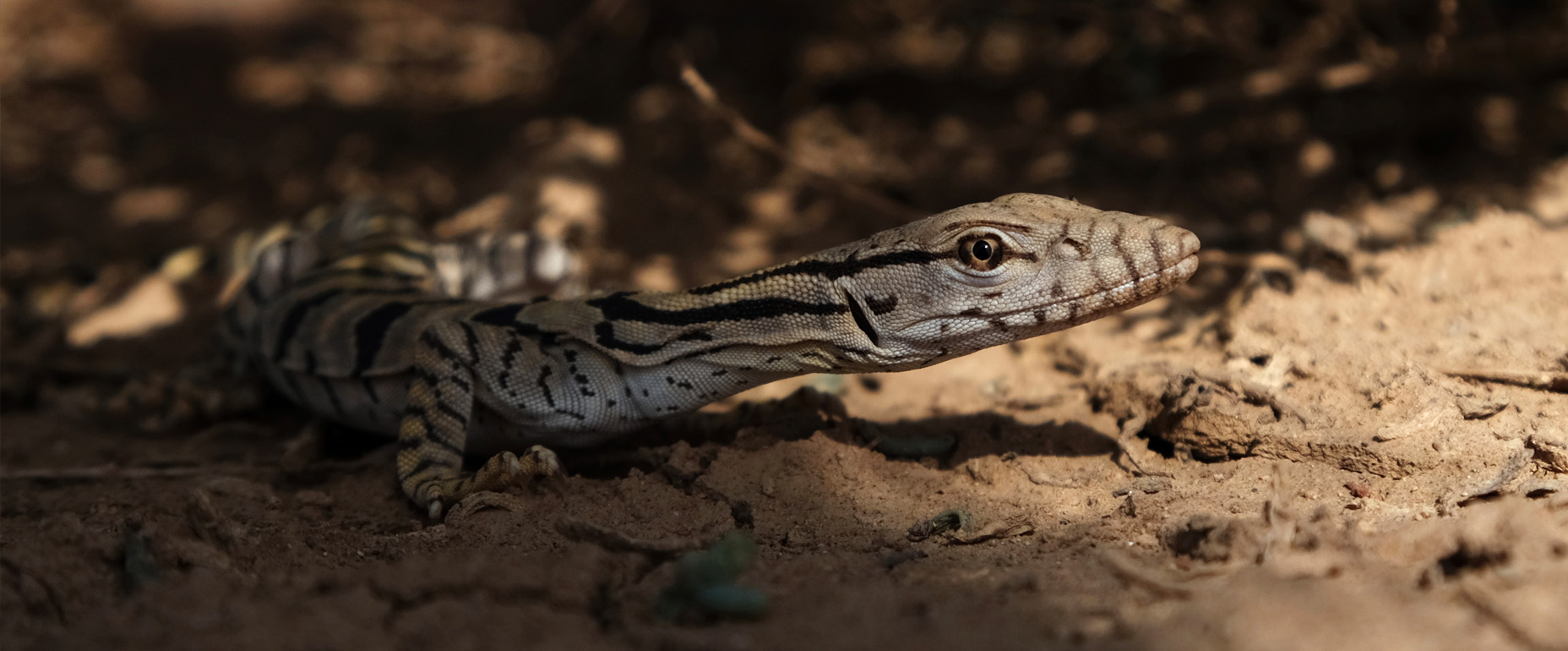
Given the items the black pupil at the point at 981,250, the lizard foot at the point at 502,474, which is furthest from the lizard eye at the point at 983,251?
the lizard foot at the point at 502,474

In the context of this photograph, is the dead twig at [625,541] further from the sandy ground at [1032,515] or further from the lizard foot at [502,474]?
the lizard foot at [502,474]

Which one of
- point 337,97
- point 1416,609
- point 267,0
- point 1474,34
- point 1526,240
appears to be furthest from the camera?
point 267,0

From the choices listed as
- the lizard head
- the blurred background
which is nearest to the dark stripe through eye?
the lizard head

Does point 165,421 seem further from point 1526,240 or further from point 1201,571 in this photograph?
point 1526,240

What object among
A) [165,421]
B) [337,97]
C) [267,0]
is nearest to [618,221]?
[165,421]

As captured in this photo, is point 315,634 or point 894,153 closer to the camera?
point 315,634

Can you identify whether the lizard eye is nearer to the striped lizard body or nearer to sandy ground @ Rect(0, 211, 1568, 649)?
the striped lizard body

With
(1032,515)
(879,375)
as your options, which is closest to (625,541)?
(1032,515)

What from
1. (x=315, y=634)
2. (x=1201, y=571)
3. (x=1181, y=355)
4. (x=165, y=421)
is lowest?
(x=165, y=421)
